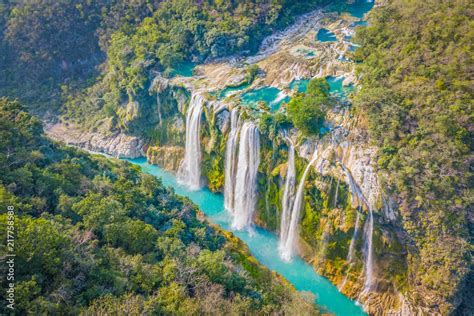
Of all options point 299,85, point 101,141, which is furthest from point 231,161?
point 101,141

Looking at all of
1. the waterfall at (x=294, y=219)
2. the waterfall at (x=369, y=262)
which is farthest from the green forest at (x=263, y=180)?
the waterfall at (x=294, y=219)

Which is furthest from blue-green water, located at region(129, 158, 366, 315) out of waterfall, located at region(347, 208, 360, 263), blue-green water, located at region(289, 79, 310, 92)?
blue-green water, located at region(289, 79, 310, 92)

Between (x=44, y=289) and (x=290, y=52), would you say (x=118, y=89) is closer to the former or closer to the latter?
(x=290, y=52)

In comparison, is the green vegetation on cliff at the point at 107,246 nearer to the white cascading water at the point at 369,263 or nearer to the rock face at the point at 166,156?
the white cascading water at the point at 369,263

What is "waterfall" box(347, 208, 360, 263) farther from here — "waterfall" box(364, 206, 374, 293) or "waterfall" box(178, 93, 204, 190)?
"waterfall" box(178, 93, 204, 190)

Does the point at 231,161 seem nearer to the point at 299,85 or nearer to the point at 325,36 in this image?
the point at 299,85
